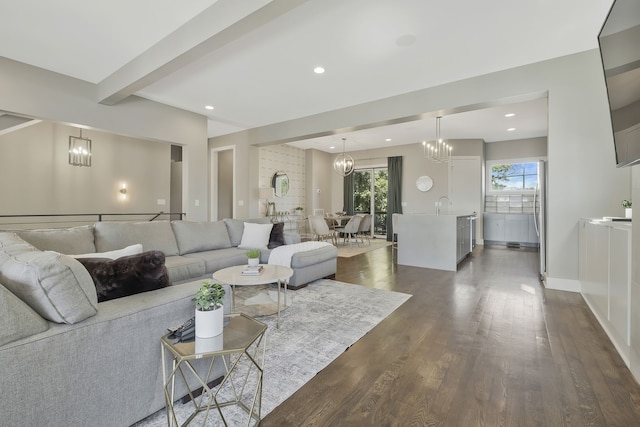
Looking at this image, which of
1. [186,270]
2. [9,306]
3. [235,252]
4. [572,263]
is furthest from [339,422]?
[572,263]

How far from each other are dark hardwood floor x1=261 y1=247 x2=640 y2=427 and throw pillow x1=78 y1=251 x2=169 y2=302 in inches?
39.0

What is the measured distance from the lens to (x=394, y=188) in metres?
8.95

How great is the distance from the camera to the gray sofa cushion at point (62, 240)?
8.51ft

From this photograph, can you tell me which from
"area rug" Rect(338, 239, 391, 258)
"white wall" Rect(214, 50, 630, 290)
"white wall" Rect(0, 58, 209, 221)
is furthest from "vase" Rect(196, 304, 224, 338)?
"area rug" Rect(338, 239, 391, 258)

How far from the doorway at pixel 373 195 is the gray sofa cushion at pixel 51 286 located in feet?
28.5

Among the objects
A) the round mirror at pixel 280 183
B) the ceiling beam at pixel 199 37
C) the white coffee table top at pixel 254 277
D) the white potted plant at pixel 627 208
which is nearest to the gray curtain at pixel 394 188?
the round mirror at pixel 280 183

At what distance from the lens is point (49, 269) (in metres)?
1.20

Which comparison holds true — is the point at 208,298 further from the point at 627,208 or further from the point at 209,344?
the point at 627,208

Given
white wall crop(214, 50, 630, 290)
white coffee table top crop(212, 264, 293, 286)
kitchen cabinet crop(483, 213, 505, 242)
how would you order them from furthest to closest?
1. kitchen cabinet crop(483, 213, 505, 242)
2. white wall crop(214, 50, 630, 290)
3. white coffee table top crop(212, 264, 293, 286)

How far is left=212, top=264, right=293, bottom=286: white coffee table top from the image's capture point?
2.50 meters

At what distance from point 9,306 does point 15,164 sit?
5996mm

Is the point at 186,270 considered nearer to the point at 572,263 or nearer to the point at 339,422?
the point at 339,422

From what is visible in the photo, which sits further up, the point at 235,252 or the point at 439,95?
the point at 439,95

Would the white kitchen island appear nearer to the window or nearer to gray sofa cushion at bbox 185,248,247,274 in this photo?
gray sofa cushion at bbox 185,248,247,274
